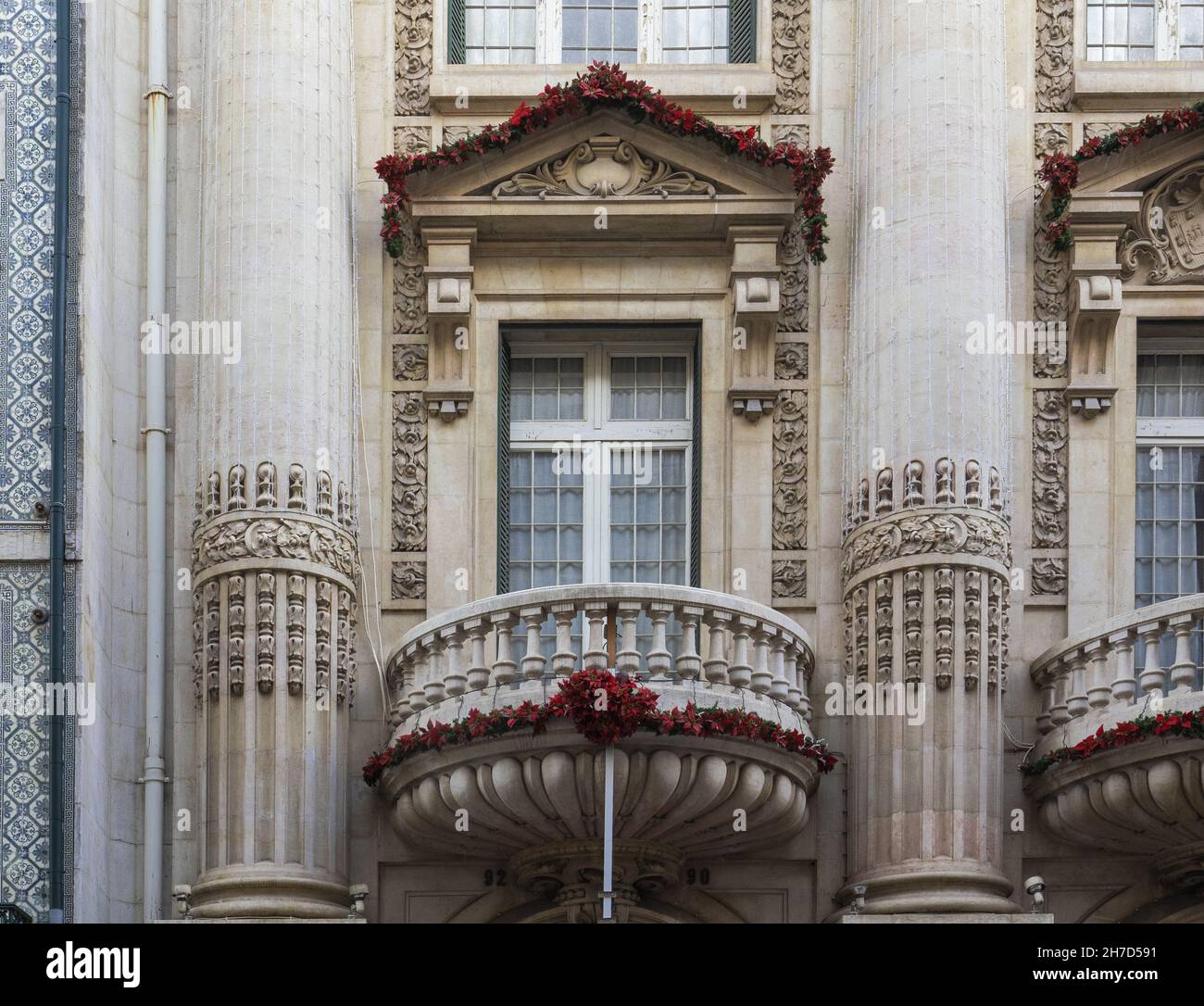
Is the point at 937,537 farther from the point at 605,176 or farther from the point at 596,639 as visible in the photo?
the point at 605,176

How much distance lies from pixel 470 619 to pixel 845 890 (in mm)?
3869

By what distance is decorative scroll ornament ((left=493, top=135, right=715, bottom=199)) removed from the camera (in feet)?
90.9

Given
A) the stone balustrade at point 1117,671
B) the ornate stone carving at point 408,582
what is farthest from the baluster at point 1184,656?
the ornate stone carving at point 408,582

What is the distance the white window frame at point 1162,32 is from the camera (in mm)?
28609

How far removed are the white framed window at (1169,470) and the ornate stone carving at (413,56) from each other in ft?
23.0

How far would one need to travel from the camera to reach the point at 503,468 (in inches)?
1085

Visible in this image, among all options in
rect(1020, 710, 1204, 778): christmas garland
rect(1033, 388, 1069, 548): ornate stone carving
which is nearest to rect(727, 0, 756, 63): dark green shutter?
rect(1033, 388, 1069, 548): ornate stone carving

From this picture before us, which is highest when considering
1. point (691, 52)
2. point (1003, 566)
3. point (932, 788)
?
point (691, 52)

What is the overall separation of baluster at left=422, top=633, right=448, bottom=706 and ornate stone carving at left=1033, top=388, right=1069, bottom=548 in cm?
539

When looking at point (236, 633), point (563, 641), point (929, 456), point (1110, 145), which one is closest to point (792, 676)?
point (563, 641)

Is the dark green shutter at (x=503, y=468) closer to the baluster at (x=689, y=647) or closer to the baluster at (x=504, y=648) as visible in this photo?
the baluster at (x=504, y=648)
